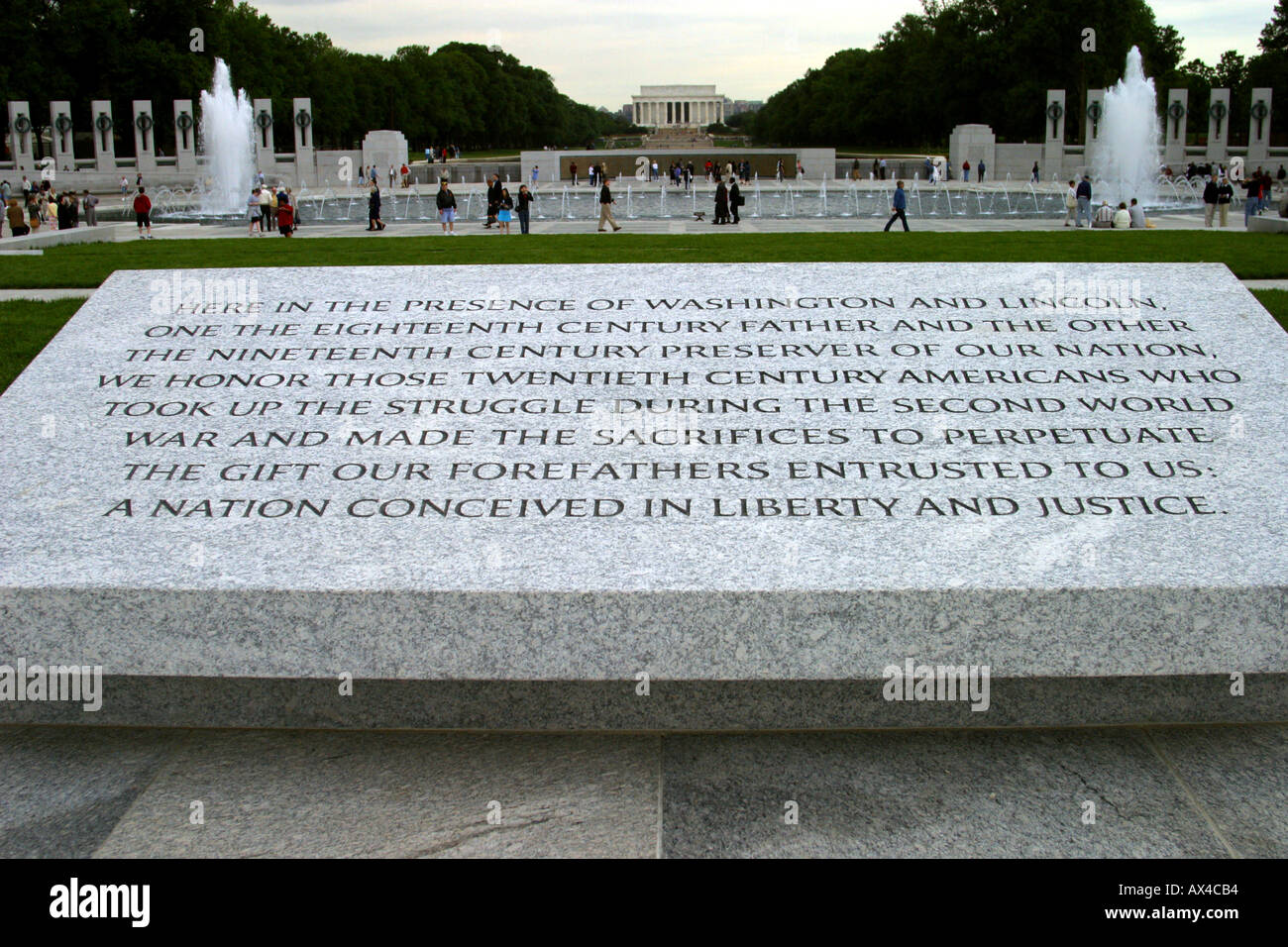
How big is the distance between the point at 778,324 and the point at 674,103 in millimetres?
165078

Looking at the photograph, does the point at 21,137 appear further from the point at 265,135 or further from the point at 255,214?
the point at 255,214

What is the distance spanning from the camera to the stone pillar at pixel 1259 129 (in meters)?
59.0

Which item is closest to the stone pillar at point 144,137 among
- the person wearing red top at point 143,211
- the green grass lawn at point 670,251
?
the person wearing red top at point 143,211

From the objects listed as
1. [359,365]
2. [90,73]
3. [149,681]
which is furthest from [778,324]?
[90,73]

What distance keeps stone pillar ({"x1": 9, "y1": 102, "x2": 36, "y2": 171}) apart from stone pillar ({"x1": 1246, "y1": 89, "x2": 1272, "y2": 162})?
207 feet

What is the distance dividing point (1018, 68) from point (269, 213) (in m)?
58.7

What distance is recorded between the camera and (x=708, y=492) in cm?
471

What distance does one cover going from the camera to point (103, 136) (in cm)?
6028

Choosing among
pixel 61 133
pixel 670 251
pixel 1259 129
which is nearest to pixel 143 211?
pixel 670 251

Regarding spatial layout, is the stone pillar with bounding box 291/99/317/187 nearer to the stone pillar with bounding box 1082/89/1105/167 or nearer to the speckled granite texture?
the stone pillar with bounding box 1082/89/1105/167

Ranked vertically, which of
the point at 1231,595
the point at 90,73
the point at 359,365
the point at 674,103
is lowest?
the point at 1231,595

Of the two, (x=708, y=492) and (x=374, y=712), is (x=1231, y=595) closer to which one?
(x=708, y=492)

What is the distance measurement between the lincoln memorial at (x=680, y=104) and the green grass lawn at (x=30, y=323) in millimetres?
155102

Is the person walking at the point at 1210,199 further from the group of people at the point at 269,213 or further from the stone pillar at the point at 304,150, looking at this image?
the stone pillar at the point at 304,150
